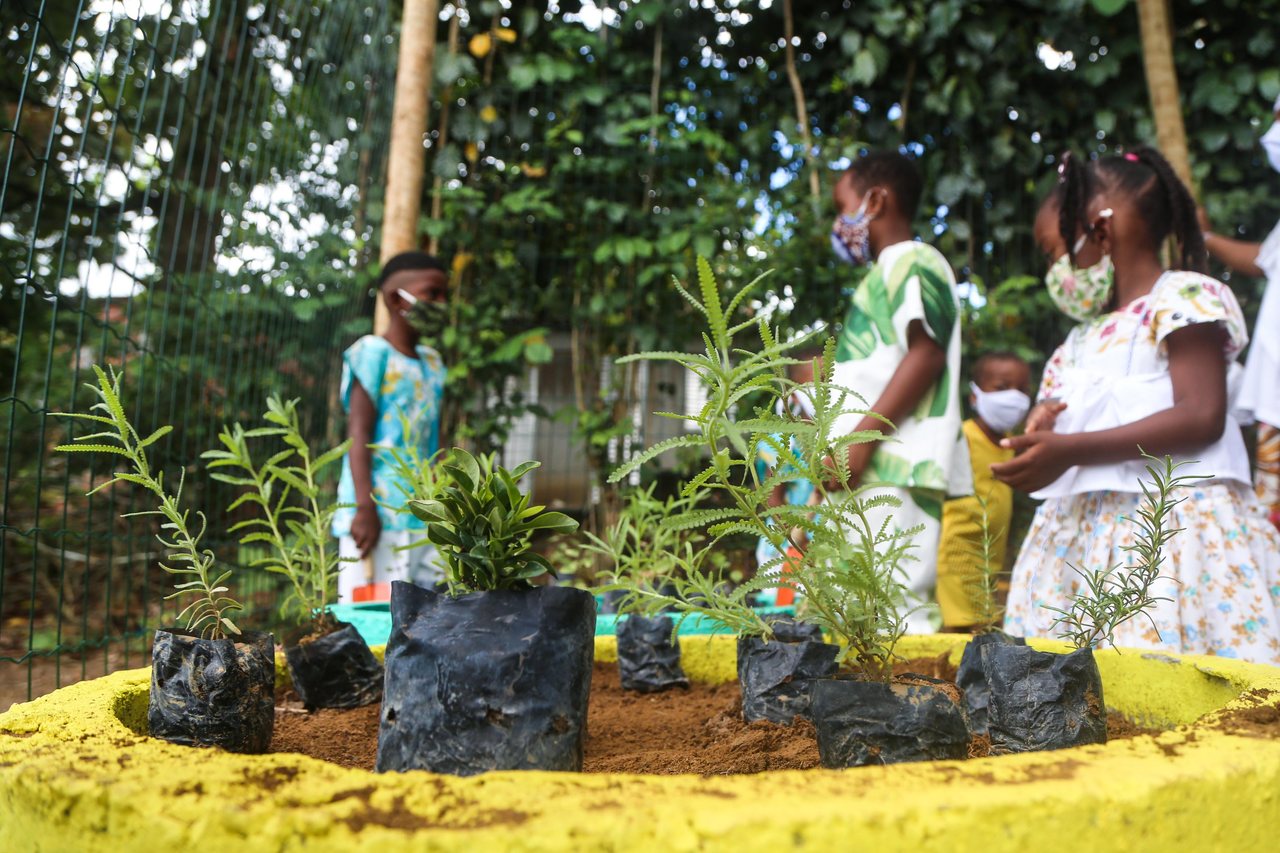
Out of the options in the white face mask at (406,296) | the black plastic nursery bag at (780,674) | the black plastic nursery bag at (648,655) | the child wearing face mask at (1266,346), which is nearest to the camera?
the black plastic nursery bag at (780,674)

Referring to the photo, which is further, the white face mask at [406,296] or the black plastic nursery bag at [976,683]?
the white face mask at [406,296]

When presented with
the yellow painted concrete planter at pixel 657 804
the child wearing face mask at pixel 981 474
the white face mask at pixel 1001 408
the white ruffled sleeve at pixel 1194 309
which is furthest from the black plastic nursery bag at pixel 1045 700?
the white face mask at pixel 1001 408

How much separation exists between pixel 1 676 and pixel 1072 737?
5158 millimetres

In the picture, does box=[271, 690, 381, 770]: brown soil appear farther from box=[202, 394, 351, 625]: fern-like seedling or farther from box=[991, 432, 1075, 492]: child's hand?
box=[991, 432, 1075, 492]: child's hand

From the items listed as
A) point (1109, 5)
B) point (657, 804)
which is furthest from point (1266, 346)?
point (1109, 5)

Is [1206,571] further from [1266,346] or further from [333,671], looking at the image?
[333,671]

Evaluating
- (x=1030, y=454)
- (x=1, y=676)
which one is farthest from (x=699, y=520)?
(x=1, y=676)

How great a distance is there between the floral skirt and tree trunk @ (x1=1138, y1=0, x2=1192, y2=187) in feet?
9.77

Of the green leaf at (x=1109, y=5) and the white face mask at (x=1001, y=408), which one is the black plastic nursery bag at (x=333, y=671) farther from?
the green leaf at (x=1109, y=5)

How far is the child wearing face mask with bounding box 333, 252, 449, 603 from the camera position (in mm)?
3293

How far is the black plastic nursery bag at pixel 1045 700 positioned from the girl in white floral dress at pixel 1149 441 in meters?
1.01

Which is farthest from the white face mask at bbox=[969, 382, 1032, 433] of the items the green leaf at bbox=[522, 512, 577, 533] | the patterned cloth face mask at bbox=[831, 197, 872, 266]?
the green leaf at bbox=[522, 512, 577, 533]

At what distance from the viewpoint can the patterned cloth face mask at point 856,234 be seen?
9.51 feet

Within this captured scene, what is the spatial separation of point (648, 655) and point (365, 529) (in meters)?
2.04
